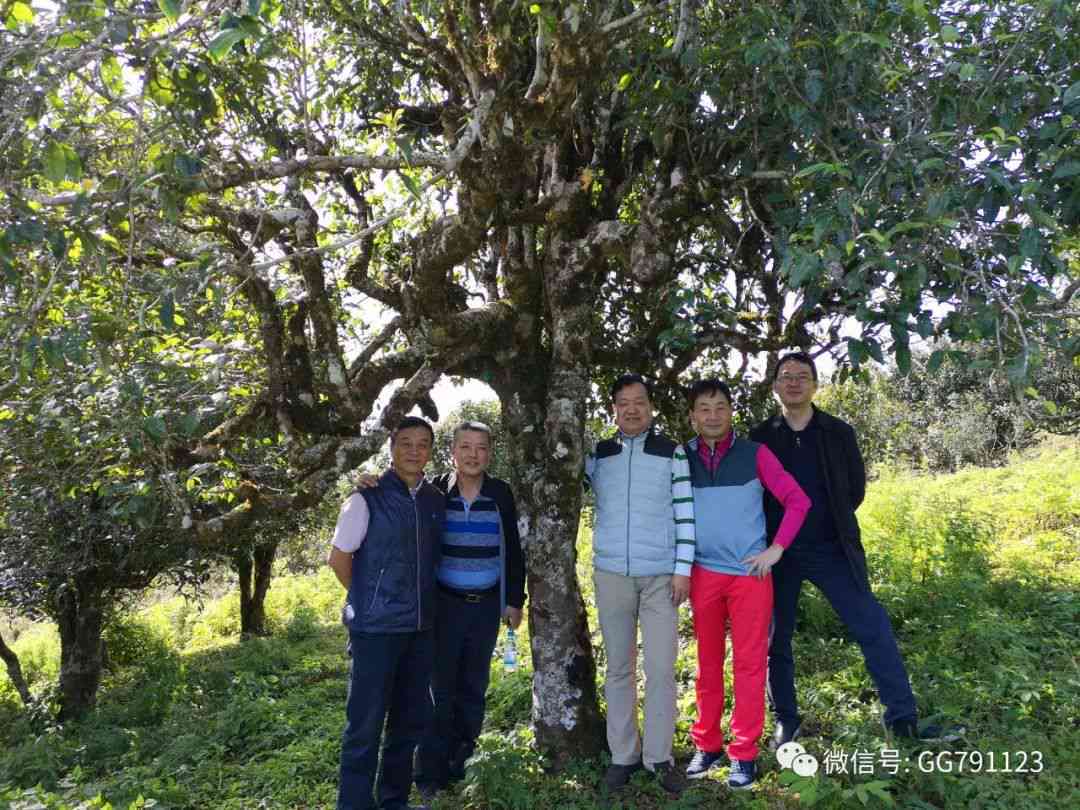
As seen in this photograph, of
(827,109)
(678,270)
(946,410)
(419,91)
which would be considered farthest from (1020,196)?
(946,410)

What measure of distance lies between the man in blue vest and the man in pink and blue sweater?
5.07ft

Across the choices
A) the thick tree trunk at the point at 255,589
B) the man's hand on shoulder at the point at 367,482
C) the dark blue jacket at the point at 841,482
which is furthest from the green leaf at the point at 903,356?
the thick tree trunk at the point at 255,589

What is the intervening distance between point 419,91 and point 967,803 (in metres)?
7.11

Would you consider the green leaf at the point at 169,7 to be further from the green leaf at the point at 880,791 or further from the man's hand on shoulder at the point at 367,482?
the green leaf at the point at 880,791

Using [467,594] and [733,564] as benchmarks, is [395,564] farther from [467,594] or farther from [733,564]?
[733,564]

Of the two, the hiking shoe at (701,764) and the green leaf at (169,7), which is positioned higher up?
the green leaf at (169,7)

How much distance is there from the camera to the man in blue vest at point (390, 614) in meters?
3.93

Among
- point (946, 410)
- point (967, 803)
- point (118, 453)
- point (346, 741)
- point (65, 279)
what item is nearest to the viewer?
point (967, 803)

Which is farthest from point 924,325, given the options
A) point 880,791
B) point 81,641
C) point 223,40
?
point 81,641

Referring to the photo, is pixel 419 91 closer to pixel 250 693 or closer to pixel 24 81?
pixel 24 81

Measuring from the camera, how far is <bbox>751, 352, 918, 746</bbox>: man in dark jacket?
412 centimetres

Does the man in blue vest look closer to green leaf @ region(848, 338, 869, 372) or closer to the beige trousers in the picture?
the beige trousers

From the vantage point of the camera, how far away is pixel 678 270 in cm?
653

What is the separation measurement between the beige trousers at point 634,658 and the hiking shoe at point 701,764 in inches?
8.0
